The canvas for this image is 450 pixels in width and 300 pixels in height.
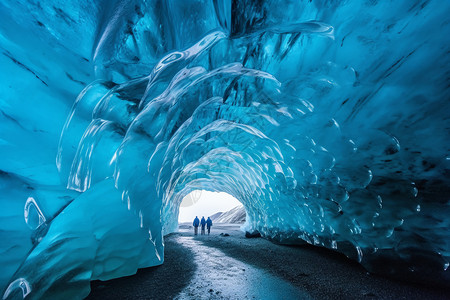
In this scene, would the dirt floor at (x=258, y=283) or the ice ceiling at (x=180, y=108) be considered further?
the dirt floor at (x=258, y=283)

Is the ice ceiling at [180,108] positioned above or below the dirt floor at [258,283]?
above

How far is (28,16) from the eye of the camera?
6.45ft

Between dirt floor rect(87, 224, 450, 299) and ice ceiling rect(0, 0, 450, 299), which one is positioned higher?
ice ceiling rect(0, 0, 450, 299)

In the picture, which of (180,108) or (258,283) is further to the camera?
(180,108)

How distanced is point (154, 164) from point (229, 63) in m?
2.40

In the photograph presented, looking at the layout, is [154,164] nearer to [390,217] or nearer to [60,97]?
[60,97]

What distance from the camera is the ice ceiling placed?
2.20 metres

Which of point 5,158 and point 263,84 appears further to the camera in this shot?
point 263,84

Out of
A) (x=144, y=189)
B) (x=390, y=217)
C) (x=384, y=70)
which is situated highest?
(x=384, y=70)

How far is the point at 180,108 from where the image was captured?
362 centimetres

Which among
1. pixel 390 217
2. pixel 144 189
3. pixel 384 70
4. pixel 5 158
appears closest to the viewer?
pixel 5 158

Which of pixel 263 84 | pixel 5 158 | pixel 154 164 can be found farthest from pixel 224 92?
pixel 5 158

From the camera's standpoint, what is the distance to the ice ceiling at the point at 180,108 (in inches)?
86.4

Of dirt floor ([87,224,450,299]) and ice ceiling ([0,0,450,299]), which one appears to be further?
dirt floor ([87,224,450,299])
